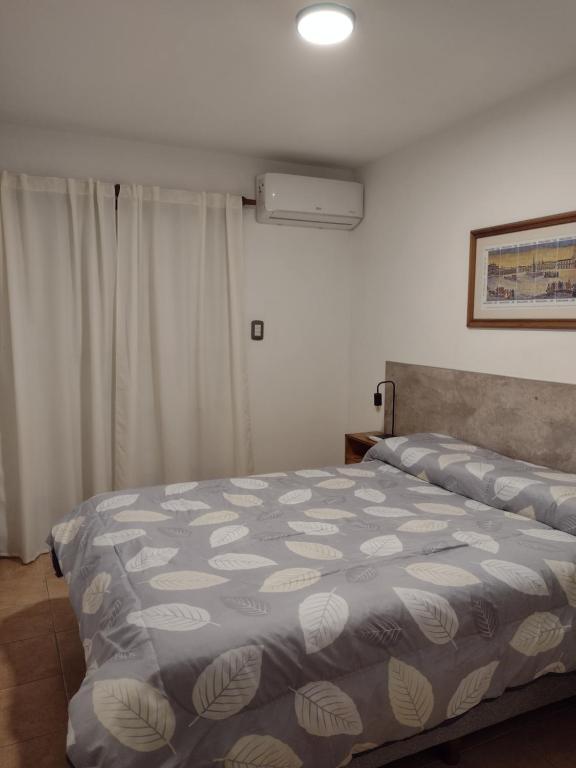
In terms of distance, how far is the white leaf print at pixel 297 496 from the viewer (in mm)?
2502

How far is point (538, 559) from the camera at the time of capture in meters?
1.91

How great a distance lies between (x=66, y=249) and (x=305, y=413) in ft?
6.57

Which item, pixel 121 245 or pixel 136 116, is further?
pixel 121 245

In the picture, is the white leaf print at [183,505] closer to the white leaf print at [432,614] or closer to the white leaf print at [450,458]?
the white leaf print at [432,614]

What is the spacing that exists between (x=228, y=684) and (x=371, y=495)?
135 cm

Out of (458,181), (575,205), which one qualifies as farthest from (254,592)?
(458,181)

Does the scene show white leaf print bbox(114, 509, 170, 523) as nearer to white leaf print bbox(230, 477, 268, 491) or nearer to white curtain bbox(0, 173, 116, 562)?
white leaf print bbox(230, 477, 268, 491)

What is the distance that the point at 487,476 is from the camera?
250cm

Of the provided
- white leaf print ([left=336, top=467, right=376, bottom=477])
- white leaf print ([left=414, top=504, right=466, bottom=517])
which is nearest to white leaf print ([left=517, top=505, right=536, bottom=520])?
white leaf print ([left=414, top=504, right=466, bottom=517])

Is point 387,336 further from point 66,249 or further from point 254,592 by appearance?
point 254,592

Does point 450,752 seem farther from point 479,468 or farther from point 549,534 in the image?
point 479,468

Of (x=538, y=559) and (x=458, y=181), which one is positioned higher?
(x=458, y=181)

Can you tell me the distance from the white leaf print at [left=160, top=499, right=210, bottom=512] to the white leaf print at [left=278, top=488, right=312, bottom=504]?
14.0 inches

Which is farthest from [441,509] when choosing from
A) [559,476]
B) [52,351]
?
[52,351]
